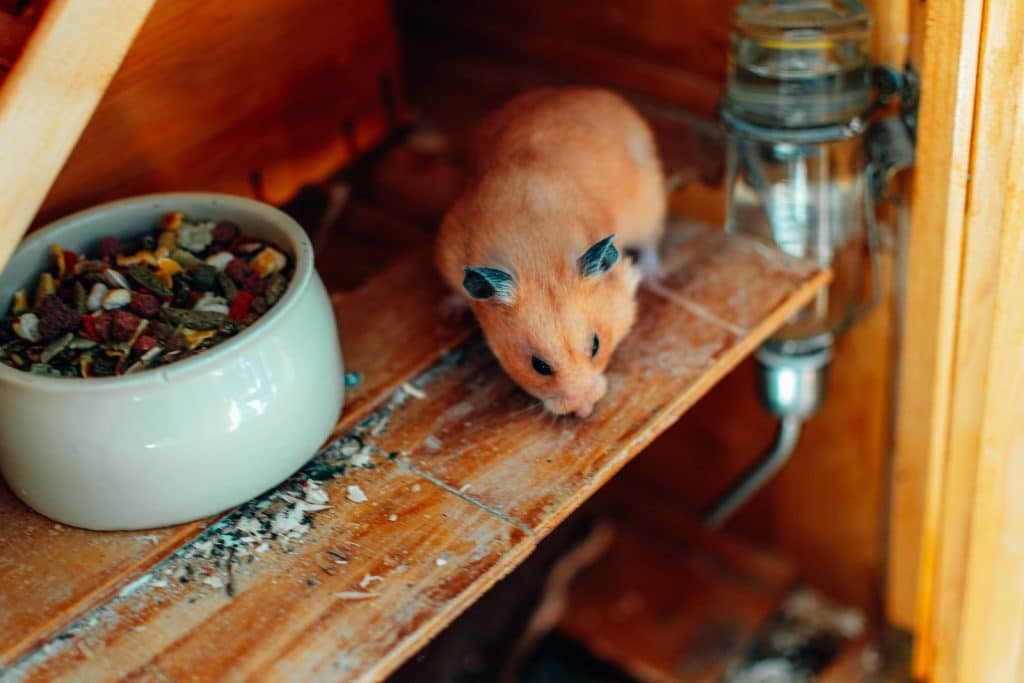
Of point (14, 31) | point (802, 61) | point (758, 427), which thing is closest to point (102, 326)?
point (14, 31)

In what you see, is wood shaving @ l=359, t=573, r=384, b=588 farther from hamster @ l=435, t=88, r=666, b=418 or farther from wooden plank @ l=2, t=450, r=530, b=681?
hamster @ l=435, t=88, r=666, b=418

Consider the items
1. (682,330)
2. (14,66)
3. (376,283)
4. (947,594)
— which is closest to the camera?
(14,66)

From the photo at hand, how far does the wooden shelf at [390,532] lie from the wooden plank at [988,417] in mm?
252

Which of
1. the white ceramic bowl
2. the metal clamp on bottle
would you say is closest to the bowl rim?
the white ceramic bowl

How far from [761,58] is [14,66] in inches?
41.0

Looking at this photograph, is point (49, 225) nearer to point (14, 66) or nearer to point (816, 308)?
point (14, 66)

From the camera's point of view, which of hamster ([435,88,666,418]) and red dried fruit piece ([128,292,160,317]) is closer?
red dried fruit piece ([128,292,160,317])

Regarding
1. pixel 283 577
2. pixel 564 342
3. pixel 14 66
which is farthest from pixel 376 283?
pixel 14 66

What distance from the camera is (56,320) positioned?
130 cm

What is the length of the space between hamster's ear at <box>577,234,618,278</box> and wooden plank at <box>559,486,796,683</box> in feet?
3.57

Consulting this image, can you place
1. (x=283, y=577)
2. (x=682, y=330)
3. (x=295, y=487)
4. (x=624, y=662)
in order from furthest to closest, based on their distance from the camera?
1. (x=624, y=662)
2. (x=682, y=330)
3. (x=295, y=487)
4. (x=283, y=577)

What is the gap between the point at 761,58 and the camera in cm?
166

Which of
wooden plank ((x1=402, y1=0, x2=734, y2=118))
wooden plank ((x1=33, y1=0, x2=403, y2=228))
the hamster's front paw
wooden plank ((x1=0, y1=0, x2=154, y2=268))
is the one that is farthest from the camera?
wooden plank ((x1=402, y1=0, x2=734, y2=118))

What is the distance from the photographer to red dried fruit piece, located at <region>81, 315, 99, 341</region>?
130cm
